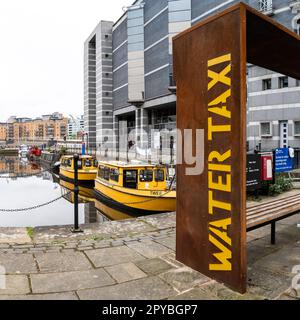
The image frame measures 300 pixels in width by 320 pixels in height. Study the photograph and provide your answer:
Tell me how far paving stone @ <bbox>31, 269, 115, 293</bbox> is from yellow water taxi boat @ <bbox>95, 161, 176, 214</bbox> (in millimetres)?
9835

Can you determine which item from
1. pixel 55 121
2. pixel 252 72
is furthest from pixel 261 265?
pixel 55 121

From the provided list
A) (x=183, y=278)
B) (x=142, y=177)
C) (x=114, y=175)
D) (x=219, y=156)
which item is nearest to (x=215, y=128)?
(x=219, y=156)

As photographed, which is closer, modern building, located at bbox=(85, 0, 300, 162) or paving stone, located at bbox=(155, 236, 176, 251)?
paving stone, located at bbox=(155, 236, 176, 251)

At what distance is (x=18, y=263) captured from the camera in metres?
5.10

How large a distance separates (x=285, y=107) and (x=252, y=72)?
14.7 ft

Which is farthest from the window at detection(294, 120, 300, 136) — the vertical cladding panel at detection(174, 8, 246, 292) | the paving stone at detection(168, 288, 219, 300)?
the paving stone at detection(168, 288, 219, 300)

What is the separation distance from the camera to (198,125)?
15.4 ft

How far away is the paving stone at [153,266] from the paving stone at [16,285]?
5.38ft

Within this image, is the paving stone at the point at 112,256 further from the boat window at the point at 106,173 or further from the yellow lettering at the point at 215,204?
the boat window at the point at 106,173

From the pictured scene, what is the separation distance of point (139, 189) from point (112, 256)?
10.1 m

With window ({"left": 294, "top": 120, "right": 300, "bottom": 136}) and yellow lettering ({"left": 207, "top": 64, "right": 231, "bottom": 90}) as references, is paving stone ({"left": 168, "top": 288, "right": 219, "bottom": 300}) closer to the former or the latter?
yellow lettering ({"left": 207, "top": 64, "right": 231, "bottom": 90})

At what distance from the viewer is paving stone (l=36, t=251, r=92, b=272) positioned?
16.1ft

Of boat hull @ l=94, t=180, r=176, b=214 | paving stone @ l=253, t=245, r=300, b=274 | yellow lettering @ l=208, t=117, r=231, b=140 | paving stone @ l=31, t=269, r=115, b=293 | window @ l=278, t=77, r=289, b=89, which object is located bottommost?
boat hull @ l=94, t=180, r=176, b=214

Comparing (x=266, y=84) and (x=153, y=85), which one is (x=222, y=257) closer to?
(x=266, y=84)
